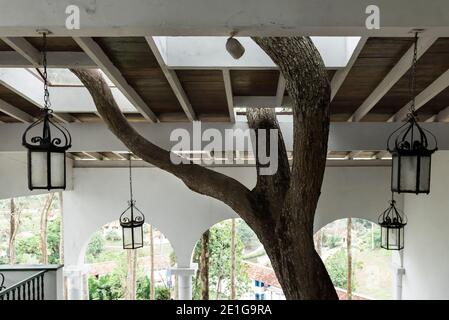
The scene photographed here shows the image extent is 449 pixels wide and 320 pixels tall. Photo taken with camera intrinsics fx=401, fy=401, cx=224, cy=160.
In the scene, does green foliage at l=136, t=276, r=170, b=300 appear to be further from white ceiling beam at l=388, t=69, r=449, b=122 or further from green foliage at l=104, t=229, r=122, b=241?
white ceiling beam at l=388, t=69, r=449, b=122

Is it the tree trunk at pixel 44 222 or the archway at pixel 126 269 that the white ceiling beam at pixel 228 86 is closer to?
the archway at pixel 126 269

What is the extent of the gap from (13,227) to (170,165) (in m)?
9.33

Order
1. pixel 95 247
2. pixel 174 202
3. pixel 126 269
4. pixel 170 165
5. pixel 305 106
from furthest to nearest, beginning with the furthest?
pixel 95 247 → pixel 126 269 → pixel 174 202 → pixel 170 165 → pixel 305 106

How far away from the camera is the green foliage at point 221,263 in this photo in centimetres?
1205

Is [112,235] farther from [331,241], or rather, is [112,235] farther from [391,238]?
[391,238]

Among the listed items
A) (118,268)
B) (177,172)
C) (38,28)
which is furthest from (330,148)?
(118,268)

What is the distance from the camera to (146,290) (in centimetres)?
1230

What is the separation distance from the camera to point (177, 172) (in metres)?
3.37

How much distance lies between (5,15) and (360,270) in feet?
46.7

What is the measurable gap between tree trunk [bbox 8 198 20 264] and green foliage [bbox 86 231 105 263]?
3.02 m

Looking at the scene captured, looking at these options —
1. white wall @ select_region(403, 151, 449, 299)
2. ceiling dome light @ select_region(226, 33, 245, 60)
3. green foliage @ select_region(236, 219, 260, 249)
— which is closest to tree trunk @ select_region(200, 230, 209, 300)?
green foliage @ select_region(236, 219, 260, 249)

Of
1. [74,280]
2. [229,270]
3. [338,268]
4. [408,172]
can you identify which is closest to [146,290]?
[229,270]

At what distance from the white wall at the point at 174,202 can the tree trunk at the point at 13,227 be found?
380cm

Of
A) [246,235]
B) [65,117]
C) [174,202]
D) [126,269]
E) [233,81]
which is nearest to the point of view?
[233,81]
